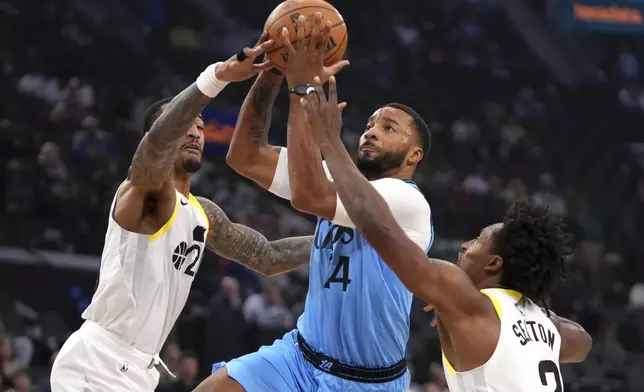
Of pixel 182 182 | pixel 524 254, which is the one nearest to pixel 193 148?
pixel 182 182

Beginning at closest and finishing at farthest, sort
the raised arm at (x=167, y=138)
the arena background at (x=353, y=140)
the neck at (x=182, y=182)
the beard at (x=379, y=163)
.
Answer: the raised arm at (x=167, y=138), the beard at (x=379, y=163), the neck at (x=182, y=182), the arena background at (x=353, y=140)

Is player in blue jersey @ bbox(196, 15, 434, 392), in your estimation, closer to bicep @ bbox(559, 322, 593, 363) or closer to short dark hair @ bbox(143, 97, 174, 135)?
bicep @ bbox(559, 322, 593, 363)

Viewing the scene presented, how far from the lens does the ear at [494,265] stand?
417cm

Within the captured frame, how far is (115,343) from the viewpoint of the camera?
4750 millimetres

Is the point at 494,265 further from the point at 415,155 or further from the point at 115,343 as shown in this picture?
the point at 115,343

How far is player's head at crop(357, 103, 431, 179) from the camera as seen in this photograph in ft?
16.0

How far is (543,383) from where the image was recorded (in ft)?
12.8

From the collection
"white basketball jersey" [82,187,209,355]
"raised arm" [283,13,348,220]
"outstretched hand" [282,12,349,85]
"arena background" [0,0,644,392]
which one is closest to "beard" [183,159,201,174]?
"white basketball jersey" [82,187,209,355]

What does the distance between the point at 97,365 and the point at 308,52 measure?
1805 millimetres

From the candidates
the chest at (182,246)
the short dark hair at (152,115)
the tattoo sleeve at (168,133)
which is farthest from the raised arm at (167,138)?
the short dark hair at (152,115)

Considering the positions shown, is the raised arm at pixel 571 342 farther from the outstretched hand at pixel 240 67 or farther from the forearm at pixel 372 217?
the outstretched hand at pixel 240 67

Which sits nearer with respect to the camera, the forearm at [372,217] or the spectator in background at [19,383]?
the forearm at [372,217]

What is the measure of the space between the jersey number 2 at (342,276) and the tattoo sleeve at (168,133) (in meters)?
0.93

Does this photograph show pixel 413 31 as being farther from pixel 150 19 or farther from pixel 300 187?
pixel 300 187
